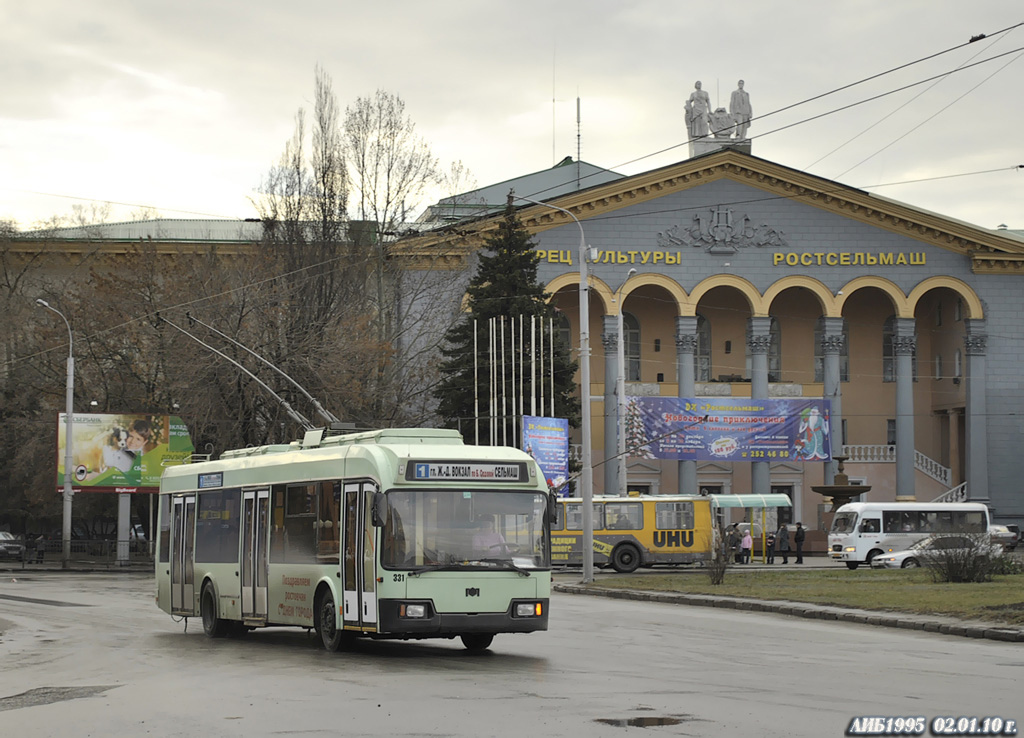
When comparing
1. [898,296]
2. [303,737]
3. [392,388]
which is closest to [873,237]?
[898,296]

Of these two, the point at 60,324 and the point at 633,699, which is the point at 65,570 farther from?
the point at 633,699

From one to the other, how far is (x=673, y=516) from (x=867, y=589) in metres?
14.2

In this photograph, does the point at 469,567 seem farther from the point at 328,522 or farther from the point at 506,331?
the point at 506,331

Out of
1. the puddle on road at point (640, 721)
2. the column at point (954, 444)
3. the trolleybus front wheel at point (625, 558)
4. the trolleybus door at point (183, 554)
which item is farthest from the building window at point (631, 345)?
the puddle on road at point (640, 721)

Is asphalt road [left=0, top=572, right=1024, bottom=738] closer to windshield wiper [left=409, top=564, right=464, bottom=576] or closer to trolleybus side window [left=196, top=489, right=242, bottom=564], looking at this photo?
windshield wiper [left=409, top=564, right=464, bottom=576]

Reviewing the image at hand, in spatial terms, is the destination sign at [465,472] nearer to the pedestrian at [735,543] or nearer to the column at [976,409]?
the pedestrian at [735,543]

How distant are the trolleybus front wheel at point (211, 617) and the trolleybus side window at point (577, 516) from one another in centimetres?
2197

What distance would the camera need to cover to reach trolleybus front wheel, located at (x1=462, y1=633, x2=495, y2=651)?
16.3 meters

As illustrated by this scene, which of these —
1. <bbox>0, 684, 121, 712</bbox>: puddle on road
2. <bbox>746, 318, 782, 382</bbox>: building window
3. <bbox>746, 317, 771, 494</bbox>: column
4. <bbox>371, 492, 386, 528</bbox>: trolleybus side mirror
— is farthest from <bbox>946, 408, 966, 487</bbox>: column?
<bbox>0, 684, 121, 712</bbox>: puddle on road

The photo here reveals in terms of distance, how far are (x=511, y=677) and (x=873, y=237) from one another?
170ft

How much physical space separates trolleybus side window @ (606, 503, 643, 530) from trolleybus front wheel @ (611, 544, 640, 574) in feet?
2.00

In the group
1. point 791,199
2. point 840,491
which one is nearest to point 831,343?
point 791,199

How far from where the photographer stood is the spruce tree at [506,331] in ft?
159

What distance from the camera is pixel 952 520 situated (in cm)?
4397
